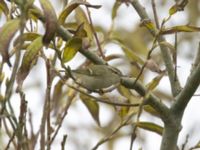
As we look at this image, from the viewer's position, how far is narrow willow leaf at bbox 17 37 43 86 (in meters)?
0.89

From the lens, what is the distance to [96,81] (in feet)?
3.08

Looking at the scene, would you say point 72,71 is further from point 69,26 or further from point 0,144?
point 0,144

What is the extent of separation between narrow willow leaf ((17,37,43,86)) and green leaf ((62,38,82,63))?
45mm

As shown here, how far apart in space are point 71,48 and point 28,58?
67mm

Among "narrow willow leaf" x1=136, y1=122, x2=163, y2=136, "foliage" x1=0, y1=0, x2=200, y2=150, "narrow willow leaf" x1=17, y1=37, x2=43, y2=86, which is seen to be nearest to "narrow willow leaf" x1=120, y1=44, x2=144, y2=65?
"foliage" x1=0, y1=0, x2=200, y2=150

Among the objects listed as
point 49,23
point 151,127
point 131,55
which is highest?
point 49,23

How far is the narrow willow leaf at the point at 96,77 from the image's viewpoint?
935 millimetres

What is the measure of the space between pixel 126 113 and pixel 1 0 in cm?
32

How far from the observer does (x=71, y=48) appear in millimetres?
920

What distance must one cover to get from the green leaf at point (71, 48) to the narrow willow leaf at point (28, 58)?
0.15ft

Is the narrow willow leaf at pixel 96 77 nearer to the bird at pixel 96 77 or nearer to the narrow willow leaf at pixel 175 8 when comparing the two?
the bird at pixel 96 77

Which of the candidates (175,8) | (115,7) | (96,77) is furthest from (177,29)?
(115,7)

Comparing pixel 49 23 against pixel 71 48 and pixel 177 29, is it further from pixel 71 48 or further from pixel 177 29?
pixel 177 29

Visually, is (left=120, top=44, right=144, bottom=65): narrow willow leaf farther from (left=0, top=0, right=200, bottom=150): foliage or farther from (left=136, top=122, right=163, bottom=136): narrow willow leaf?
(left=136, top=122, right=163, bottom=136): narrow willow leaf
